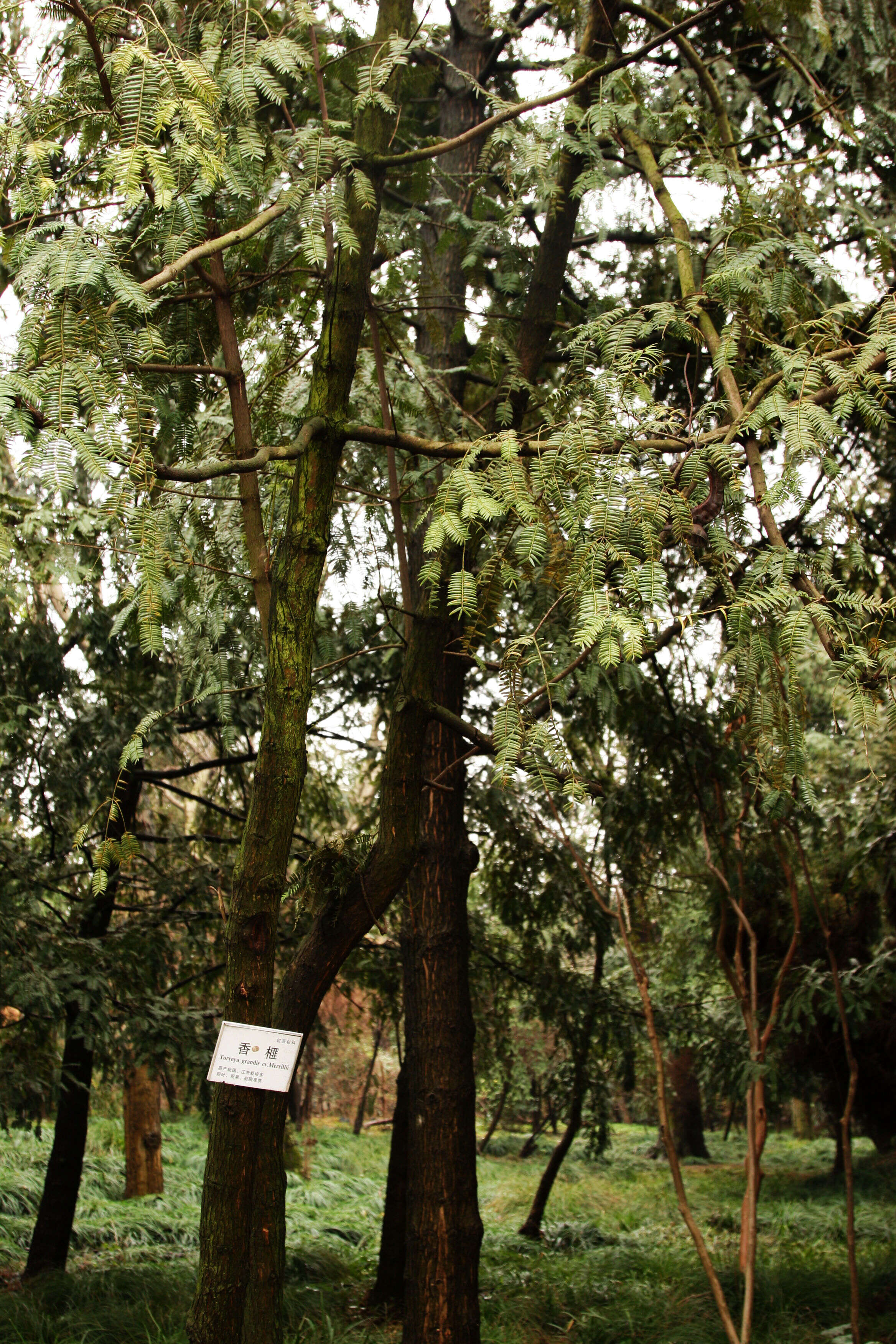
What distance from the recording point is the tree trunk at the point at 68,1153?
5891mm

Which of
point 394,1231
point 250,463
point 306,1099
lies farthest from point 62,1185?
point 306,1099

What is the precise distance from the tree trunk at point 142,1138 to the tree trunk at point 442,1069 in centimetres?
559

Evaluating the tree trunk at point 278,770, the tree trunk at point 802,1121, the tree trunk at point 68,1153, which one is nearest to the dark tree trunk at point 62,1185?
the tree trunk at point 68,1153

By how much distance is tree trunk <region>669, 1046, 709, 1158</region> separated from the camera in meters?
14.1

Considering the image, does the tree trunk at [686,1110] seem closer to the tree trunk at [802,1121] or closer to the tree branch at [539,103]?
the tree trunk at [802,1121]

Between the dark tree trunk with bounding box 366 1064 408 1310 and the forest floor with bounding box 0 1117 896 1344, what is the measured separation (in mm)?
209

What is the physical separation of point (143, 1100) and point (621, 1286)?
4922 millimetres

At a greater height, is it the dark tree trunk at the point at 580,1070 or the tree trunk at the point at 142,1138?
the dark tree trunk at the point at 580,1070

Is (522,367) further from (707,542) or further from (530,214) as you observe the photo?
(707,542)

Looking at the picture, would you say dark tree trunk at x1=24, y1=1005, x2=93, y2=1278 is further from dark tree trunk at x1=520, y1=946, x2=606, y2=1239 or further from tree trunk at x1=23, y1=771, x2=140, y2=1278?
dark tree trunk at x1=520, y1=946, x2=606, y2=1239

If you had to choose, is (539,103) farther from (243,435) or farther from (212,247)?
(243,435)

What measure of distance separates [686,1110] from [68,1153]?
10.8 meters

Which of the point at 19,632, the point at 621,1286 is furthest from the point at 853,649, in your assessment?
the point at 621,1286

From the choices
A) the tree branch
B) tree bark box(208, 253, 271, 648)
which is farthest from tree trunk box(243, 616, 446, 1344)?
the tree branch
